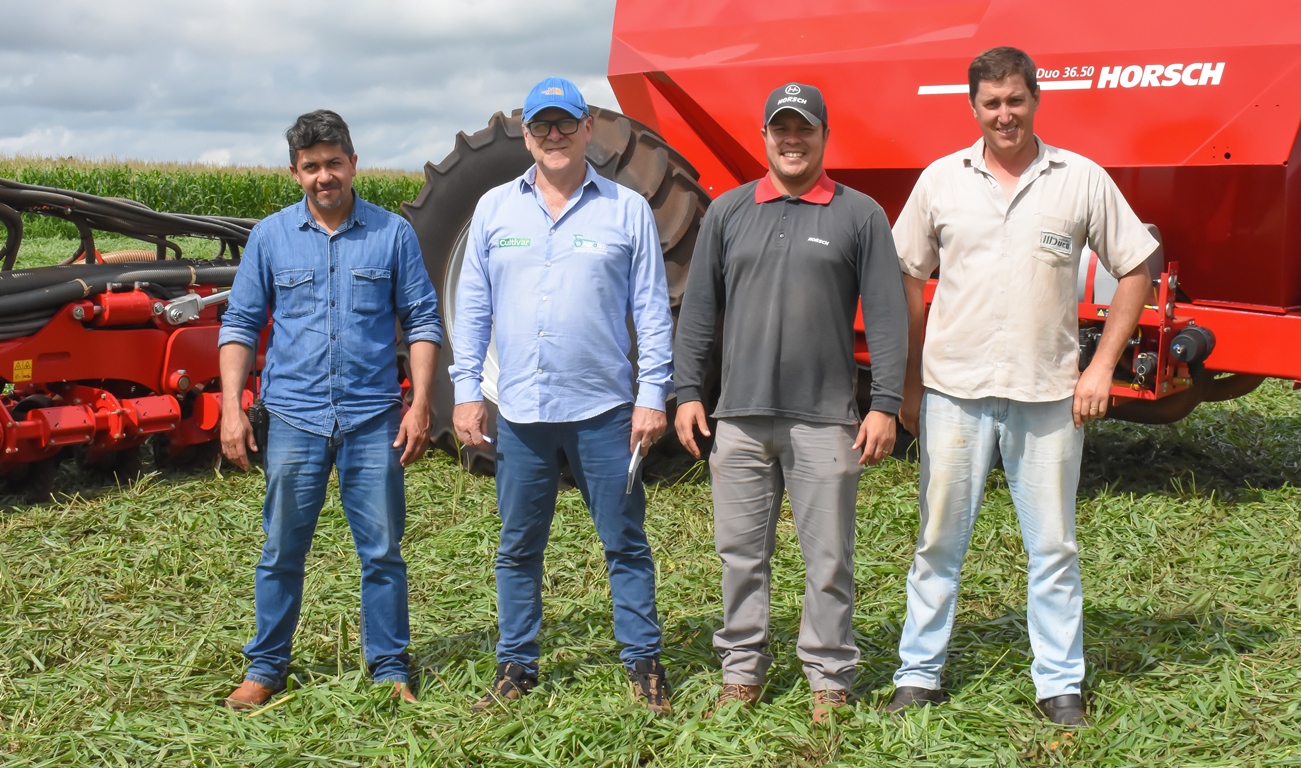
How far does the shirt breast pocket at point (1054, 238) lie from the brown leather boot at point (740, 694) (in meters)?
1.27

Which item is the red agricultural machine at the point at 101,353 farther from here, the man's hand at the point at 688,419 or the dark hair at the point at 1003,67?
the dark hair at the point at 1003,67

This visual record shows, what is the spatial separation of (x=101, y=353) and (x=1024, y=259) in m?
3.88

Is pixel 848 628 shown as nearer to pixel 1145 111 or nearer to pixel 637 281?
pixel 637 281

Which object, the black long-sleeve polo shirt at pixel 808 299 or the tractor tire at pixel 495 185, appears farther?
the tractor tire at pixel 495 185

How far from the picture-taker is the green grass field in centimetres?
288

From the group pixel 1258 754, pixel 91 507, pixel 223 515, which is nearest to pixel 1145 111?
pixel 1258 754

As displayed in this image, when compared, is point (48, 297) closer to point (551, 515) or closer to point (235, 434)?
point (235, 434)

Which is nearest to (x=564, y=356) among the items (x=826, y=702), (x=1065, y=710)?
(x=826, y=702)

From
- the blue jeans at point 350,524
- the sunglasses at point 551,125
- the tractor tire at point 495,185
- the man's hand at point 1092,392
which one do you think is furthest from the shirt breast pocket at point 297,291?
the man's hand at point 1092,392

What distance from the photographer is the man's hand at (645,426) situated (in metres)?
2.96

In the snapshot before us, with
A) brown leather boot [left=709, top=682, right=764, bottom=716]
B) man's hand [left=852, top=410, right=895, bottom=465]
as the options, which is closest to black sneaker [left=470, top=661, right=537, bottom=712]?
brown leather boot [left=709, top=682, right=764, bottom=716]

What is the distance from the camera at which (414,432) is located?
3078mm

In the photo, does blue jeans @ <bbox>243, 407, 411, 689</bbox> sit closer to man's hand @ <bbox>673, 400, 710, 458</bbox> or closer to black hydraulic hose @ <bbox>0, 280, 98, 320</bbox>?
man's hand @ <bbox>673, 400, 710, 458</bbox>

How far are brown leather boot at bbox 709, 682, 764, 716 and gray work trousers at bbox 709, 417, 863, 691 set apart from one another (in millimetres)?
16
